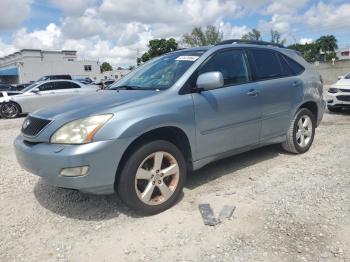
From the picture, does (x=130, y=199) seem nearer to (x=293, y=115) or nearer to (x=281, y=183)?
(x=281, y=183)

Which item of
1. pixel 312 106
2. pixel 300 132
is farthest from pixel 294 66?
pixel 300 132

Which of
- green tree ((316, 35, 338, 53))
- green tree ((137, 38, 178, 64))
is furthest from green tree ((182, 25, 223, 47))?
green tree ((316, 35, 338, 53))

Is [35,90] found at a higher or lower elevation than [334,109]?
higher

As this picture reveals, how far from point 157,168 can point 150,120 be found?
509 mm

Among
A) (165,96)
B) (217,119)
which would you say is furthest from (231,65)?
(165,96)

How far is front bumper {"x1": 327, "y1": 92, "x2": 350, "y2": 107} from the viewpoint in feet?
34.5

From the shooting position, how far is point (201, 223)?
12.0ft

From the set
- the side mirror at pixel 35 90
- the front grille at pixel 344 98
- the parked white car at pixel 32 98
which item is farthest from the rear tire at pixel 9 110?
the front grille at pixel 344 98

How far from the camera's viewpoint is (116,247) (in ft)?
10.8

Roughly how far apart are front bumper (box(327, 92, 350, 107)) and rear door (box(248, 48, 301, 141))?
18.8 ft

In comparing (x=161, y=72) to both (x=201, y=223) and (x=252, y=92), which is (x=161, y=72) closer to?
(x=252, y=92)

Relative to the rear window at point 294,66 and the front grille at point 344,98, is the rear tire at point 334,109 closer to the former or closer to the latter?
the front grille at point 344,98

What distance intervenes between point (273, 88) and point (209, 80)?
1.49m

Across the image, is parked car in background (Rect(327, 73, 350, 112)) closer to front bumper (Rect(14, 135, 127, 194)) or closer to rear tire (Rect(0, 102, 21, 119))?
front bumper (Rect(14, 135, 127, 194))
